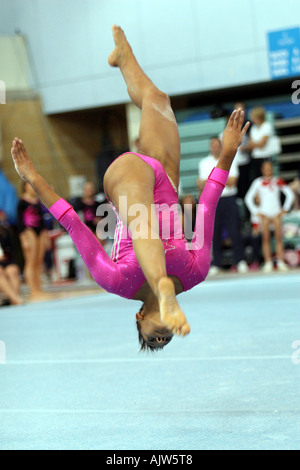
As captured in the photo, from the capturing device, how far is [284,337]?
4617 millimetres

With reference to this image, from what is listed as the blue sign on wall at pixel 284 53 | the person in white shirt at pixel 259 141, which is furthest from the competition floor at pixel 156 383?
the blue sign on wall at pixel 284 53

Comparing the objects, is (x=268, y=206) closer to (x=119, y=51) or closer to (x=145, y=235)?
(x=119, y=51)

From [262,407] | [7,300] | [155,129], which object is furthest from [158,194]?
[7,300]

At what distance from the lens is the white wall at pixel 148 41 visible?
12117 millimetres

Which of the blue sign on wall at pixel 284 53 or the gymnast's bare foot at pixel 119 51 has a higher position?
the blue sign on wall at pixel 284 53

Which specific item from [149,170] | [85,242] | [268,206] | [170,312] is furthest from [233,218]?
[170,312]

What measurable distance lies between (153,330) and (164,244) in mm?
378

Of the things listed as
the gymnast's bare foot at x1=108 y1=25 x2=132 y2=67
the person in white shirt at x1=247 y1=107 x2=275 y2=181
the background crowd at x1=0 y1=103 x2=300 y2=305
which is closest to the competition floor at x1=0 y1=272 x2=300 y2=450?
the gymnast's bare foot at x1=108 y1=25 x2=132 y2=67

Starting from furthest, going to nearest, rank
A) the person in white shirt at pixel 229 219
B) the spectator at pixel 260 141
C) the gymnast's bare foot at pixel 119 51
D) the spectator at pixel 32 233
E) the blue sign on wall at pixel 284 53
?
the blue sign on wall at pixel 284 53 → the spectator at pixel 260 141 → the person in white shirt at pixel 229 219 → the spectator at pixel 32 233 → the gymnast's bare foot at pixel 119 51

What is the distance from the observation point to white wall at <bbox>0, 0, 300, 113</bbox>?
12117 millimetres

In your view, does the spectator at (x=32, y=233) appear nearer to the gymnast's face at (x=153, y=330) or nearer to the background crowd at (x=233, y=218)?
the background crowd at (x=233, y=218)

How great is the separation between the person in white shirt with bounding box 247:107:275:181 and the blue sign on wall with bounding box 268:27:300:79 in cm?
309

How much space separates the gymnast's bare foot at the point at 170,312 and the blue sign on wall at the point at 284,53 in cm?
993

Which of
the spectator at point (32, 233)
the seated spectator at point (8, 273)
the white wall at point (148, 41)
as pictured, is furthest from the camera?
the white wall at point (148, 41)
